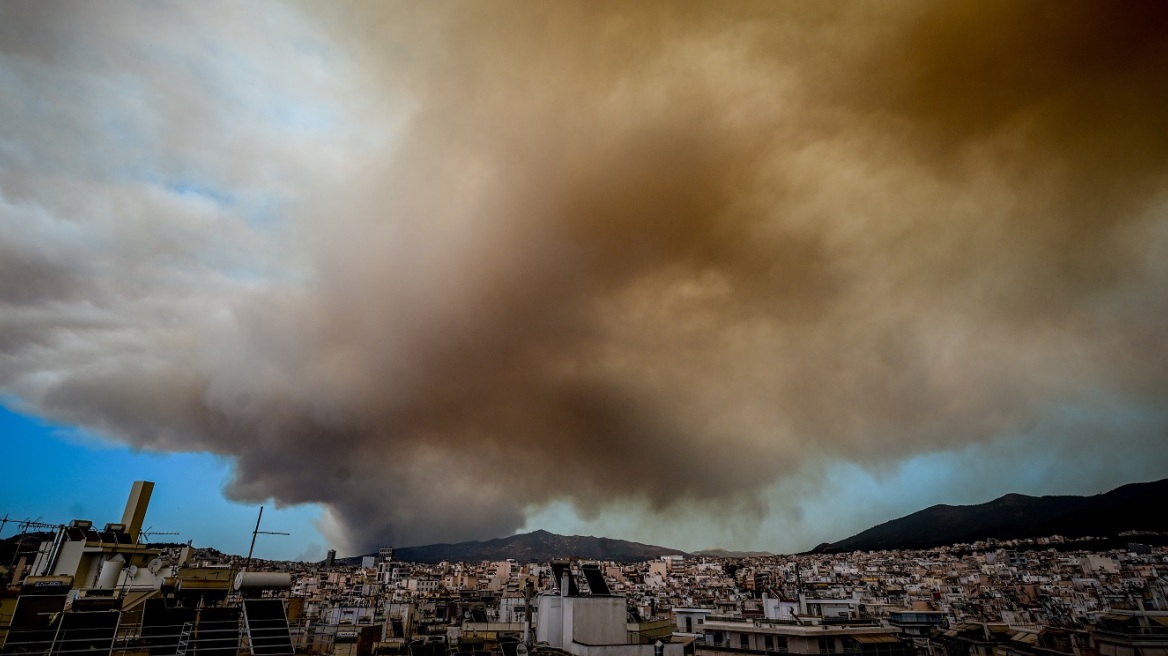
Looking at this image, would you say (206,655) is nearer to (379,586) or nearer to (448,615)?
(448,615)

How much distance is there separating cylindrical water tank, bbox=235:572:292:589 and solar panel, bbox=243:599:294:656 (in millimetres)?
1045

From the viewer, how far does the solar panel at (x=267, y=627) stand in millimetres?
10953

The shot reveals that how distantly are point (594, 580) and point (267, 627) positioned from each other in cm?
2014

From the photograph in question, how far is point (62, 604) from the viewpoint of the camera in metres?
14.3

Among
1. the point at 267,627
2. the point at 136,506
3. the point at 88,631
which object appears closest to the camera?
the point at 267,627

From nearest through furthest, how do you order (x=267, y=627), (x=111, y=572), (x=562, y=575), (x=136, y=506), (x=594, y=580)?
(x=267, y=627) → (x=562, y=575) → (x=594, y=580) → (x=111, y=572) → (x=136, y=506)

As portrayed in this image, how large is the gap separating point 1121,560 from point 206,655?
15677 cm

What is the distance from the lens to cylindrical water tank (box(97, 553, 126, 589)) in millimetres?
31195

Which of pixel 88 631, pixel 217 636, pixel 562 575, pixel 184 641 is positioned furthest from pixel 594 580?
pixel 88 631

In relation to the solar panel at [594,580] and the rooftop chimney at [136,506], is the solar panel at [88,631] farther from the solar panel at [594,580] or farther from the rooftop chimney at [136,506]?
the rooftop chimney at [136,506]

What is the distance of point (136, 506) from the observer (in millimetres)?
39000

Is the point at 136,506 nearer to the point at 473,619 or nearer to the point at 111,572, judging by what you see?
the point at 111,572

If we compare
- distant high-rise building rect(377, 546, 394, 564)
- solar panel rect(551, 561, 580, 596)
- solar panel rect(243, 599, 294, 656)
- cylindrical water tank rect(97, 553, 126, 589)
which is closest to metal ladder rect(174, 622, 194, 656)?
solar panel rect(243, 599, 294, 656)

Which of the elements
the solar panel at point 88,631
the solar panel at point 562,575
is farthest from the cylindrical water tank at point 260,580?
the solar panel at point 562,575
